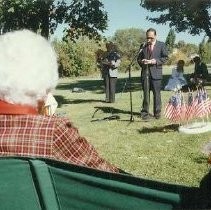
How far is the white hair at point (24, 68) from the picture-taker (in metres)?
2.92

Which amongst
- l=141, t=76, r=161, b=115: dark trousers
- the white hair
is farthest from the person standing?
the white hair

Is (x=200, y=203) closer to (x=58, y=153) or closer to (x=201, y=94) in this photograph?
(x=58, y=153)

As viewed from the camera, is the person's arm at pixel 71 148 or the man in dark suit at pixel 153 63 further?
the man in dark suit at pixel 153 63

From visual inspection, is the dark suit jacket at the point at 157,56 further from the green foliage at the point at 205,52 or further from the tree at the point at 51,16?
the green foliage at the point at 205,52

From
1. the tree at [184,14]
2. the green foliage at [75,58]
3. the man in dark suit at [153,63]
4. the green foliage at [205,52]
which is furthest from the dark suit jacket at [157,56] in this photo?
the green foliage at [205,52]

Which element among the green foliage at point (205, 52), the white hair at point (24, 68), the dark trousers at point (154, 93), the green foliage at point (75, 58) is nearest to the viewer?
the white hair at point (24, 68)

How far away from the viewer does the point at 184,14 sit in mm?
36500

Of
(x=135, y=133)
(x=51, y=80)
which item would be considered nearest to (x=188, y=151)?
(x=135, y=133)

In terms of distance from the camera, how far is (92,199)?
261 centimetres

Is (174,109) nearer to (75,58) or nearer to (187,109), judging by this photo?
(187,109)

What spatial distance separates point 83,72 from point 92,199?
4702 centimetres

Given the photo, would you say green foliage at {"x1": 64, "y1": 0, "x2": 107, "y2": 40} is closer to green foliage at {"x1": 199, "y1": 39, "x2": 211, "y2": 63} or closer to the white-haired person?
the white-haired person

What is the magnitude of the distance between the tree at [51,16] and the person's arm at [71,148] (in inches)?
496

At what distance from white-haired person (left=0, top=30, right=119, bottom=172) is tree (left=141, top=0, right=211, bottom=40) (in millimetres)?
32609
